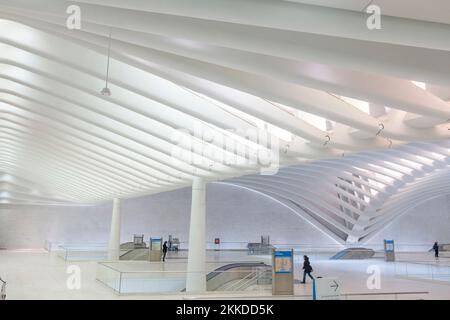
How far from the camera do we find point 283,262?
13.9 metres

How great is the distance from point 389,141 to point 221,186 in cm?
3597

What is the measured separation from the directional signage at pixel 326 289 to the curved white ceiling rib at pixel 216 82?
12.9ft

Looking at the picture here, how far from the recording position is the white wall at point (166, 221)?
→ 43.9 metres

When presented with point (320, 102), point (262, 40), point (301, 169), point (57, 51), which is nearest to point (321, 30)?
point (262, 40)

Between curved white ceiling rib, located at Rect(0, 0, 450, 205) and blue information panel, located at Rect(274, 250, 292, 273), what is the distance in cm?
341

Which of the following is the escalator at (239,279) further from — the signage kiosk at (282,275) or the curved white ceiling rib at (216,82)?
the curved white ceiling rib at (216,82)

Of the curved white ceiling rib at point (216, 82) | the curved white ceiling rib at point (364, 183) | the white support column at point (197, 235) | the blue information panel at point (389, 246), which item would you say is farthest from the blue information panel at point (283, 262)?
the blue information panel at point (389, 246)

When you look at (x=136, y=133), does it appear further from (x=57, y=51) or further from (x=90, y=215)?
(x=90, y=215)

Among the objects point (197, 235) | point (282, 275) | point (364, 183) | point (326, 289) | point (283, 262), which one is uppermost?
point (364, 183)

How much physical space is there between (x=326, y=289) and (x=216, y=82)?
5570 millimetres

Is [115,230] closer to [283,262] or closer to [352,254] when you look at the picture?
[352,254]

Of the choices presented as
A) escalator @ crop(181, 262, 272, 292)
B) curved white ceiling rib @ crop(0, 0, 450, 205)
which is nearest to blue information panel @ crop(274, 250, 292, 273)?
escalator @ crop(181, 262, 272, 292)

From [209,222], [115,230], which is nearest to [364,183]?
[209,222]

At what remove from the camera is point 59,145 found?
19.4 metres
